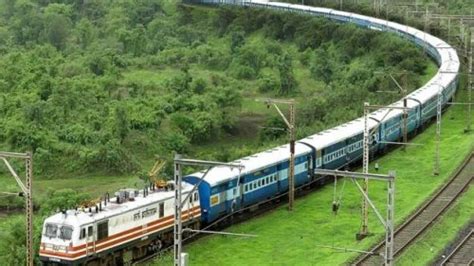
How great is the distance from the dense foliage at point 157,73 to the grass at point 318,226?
9.92 metres

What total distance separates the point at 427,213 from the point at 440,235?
315cm

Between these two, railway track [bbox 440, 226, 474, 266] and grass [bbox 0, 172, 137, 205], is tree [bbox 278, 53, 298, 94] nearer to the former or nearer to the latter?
grass [bbox 0, 172, 137, 205]

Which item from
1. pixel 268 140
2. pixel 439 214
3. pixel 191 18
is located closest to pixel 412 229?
pixel 439 214

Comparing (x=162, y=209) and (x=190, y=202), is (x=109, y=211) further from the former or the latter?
(x=190, y=202)

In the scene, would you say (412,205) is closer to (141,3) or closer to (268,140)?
(268,140)

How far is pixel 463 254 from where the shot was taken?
31.8m

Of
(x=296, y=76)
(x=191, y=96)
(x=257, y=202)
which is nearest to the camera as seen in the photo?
(x=257, y=202)

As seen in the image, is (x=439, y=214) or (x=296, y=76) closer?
(x=439, y=214)

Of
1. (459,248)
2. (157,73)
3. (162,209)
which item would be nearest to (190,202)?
(162,209)

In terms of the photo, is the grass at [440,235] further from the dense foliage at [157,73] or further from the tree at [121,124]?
the tree at [121,124]

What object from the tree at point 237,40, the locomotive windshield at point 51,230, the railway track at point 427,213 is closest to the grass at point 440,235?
the railway track at point 427,213

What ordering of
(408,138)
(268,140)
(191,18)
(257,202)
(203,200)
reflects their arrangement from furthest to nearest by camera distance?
(191,18) → (268,140) → (408,138) → (257,202) → (203,200)

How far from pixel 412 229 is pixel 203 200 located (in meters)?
8.52

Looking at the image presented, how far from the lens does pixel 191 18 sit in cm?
11731
